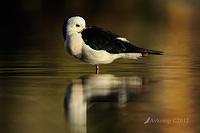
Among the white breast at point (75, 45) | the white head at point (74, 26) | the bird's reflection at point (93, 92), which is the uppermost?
the white head at point (74, 26)

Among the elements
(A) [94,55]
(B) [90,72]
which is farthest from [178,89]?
(B) [90,72]

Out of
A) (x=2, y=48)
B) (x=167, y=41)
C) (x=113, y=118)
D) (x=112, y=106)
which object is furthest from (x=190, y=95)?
(x=167, y=41)

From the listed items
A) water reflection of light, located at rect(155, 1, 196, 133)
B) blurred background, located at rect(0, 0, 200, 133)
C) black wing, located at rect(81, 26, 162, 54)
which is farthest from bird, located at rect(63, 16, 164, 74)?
water reflection of light, located at rect(155, 1, 196, 133)

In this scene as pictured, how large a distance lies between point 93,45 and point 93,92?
2425 millimetres

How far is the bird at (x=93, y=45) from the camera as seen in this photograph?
40.1 ft

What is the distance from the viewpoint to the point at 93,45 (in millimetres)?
12320

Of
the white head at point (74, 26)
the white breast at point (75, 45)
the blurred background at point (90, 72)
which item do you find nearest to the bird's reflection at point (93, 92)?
the blurred background at point (90, 72)

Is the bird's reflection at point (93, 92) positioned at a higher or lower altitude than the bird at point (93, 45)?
lower

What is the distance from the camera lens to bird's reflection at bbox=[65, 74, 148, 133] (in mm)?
8223

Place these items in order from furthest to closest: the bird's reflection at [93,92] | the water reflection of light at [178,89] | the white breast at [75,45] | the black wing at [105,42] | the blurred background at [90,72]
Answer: the black wing at [105,42], the white breast at [75,45], the bird's reflection at [93,92], the water reflection of light at [178,89], the blurred background at [90,72]

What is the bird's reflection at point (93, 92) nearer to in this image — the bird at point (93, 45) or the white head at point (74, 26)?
the bird at point (93, 45)

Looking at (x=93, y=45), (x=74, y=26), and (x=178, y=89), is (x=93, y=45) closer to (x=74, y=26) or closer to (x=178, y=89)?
(x=74, y=26)

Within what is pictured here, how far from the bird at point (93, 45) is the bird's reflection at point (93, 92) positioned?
0.44 m

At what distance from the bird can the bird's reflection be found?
1.46 ft
